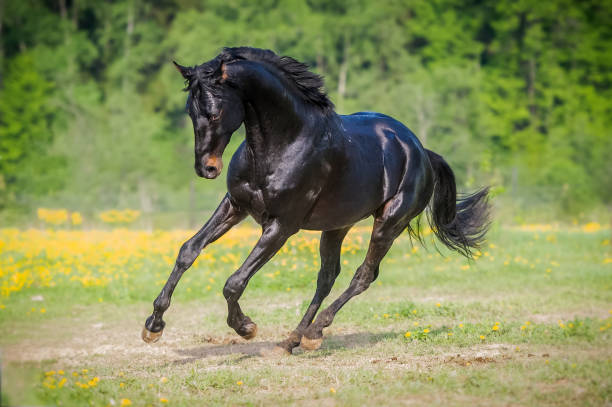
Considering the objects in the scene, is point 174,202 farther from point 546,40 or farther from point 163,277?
point 546,40

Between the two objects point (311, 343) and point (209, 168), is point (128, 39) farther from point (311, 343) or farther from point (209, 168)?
point (209, 168)

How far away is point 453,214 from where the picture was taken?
774 centimetres

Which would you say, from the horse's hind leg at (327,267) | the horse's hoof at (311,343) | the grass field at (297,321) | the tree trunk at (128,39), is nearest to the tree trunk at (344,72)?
the tree trunk at (128,39)

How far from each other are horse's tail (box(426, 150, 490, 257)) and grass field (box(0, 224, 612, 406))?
0.85 metres

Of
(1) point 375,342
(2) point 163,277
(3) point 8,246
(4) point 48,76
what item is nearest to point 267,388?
(1) point 375,342

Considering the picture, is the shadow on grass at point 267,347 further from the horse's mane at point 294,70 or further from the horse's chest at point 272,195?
the horse's mane at point 294,70

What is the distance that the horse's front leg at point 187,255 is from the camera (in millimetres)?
5352

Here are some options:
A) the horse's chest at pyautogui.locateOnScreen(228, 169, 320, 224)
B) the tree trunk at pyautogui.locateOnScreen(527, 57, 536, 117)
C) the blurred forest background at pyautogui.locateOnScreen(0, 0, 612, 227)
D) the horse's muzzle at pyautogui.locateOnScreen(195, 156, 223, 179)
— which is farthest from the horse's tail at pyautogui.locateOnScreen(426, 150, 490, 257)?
the tree trunk at pyautogui.locateOnScreen(527, 57, 536, 117)

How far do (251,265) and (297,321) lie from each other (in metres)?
2.41

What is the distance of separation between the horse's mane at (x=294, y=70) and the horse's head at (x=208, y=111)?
0.24 metres

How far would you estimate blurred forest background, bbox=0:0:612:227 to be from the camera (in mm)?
32281

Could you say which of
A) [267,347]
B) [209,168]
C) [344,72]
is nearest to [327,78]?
[344,72]

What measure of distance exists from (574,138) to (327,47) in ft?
48.5

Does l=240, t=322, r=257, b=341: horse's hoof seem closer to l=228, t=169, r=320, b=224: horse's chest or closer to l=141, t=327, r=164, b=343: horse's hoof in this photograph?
l=141, t=327, r=164, b=343: horse's hoof
